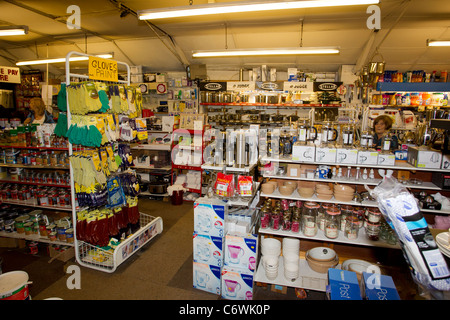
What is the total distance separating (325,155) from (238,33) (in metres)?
4.92

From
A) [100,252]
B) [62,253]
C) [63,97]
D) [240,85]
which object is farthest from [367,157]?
[240,85]

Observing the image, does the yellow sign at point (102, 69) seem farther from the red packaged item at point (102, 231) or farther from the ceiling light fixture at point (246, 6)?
the red packaged item at point (102, 231)

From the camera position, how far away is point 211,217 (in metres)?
2.95

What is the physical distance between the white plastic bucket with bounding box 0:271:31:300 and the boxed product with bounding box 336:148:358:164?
3.41 meters

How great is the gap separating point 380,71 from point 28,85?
11521 mm

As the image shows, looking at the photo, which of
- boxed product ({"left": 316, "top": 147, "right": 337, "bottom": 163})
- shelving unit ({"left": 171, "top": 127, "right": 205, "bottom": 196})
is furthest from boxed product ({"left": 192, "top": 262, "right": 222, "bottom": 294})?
shelving unit ({"left": 171, "top": 127, "right": 205, "bottom": 196})

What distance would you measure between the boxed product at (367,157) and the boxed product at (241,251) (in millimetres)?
1543

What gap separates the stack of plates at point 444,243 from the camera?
4.01ft

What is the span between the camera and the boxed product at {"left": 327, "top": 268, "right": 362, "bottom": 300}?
1.31 m

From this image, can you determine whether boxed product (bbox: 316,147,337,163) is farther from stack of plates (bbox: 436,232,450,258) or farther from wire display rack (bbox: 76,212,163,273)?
wire display rack (bbox: 76,212,163,273)

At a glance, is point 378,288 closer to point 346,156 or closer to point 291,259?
point 291,259

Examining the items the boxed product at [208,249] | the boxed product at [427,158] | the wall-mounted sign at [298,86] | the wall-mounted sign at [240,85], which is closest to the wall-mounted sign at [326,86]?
the wall-mounted sign at [298,86]
